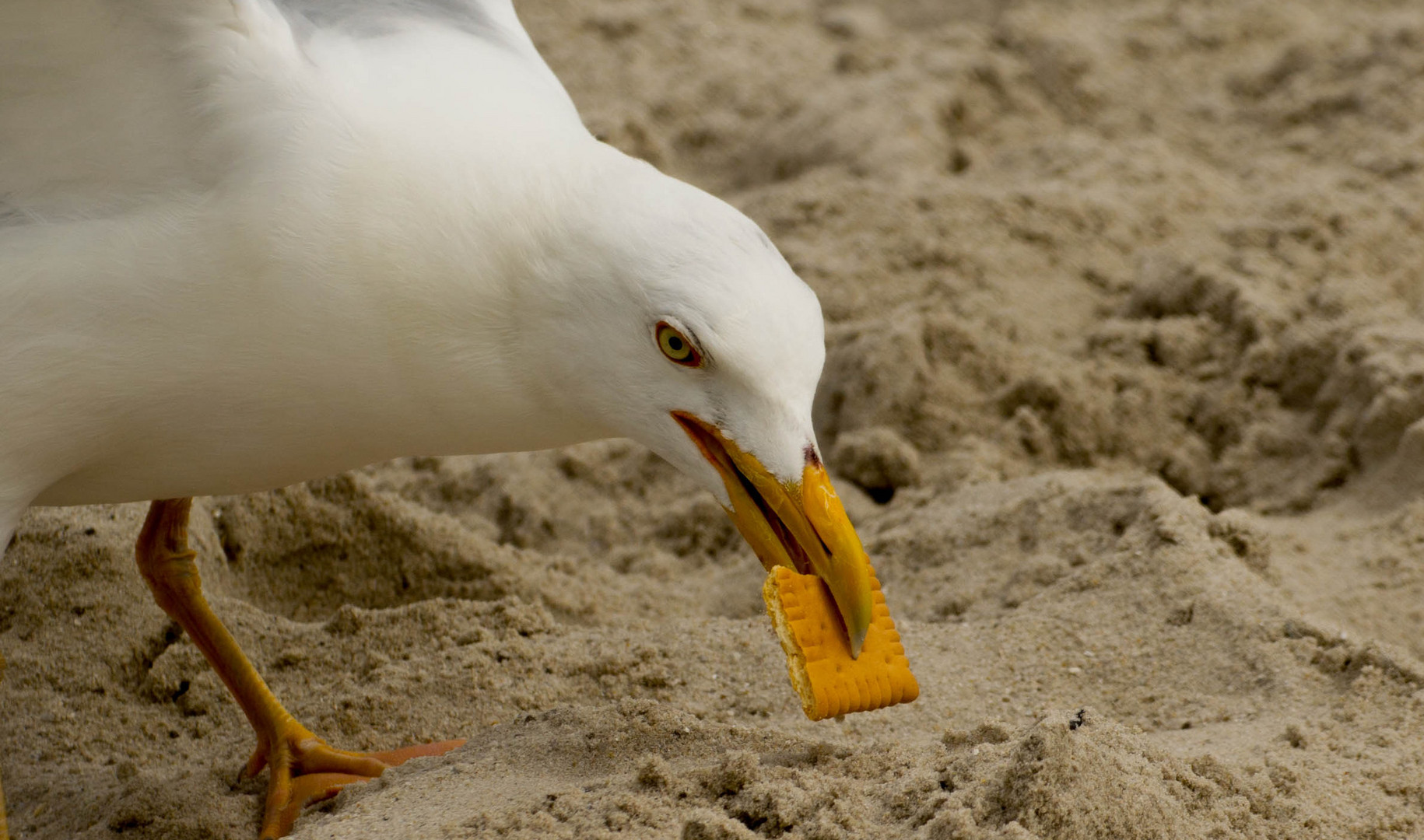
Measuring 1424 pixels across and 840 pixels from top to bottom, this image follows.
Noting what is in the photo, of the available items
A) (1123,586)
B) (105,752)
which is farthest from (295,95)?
(1123,586)

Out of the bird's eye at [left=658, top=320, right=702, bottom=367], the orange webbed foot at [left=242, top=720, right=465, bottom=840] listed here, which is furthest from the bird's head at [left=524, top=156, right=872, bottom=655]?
the orange webbed foot at [left=242, top=720, right=465, bottom=840]

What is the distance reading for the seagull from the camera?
2494 mm

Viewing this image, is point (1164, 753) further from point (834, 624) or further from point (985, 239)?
point (985, 239)

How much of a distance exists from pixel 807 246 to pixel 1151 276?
1.14 metres

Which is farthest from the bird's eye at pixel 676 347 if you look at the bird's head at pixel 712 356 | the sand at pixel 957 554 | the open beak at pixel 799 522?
the sand at pixel 957 554

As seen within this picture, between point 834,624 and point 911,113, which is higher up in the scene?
point 834,624

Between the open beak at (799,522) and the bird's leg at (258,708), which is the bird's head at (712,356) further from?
the bird's leg at (258,708)

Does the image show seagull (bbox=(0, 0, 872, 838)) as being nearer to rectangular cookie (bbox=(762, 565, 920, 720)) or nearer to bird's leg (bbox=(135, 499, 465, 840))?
rectangular cookie (bbox=(762, 565, 920, 720))

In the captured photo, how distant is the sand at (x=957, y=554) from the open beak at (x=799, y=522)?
12.0 inches

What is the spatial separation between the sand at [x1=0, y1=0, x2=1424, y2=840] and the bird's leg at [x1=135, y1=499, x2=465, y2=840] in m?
0.10

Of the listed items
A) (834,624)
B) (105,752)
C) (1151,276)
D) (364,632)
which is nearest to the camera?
(834,624)

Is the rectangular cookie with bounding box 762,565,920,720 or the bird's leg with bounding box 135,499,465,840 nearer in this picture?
the rectangular cookie with bounding box 762,565,920,720

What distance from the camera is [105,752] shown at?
3.22 m

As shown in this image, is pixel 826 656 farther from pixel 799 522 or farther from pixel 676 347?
pixel 676 347
